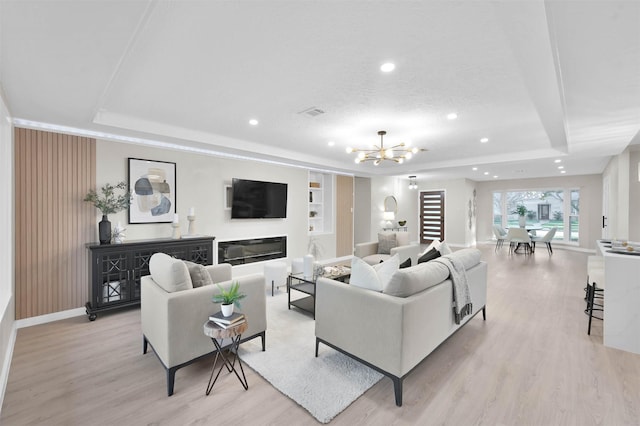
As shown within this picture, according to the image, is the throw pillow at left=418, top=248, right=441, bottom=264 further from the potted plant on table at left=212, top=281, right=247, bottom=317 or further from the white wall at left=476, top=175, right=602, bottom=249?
the white wall at left=476, top=175, right=602, bottom=249

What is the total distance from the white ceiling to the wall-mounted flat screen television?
1.39 meters

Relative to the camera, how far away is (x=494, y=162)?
5.86 metres

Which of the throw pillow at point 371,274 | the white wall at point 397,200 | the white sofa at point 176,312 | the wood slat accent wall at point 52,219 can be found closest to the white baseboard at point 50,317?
the wood slat accent wall at point 52,219

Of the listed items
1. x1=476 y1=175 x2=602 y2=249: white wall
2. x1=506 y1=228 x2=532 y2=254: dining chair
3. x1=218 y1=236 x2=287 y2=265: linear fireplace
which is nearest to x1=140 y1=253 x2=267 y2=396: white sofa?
x1=218 y1=236 x2=287 y2=265: linear fireplace

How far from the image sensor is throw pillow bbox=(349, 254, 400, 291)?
233cm

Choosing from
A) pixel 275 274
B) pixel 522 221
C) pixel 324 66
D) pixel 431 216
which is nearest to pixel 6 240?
pixel 275 274

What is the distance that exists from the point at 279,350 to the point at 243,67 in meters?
2.56

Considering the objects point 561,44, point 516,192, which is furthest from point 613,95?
point 516,192

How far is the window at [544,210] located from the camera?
363 inches

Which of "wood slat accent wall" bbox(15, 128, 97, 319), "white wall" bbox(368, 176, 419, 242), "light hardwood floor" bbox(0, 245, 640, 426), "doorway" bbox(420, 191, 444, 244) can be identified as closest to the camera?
"light hardwood floor" bbox(0, 245, 640, 426)

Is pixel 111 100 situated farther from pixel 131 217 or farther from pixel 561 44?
pixel 561 44

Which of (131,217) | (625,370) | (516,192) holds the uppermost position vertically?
(516,192)

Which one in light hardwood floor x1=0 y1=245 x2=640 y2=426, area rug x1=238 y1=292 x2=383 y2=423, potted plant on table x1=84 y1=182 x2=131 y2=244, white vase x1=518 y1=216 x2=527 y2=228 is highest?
potted plant on table x1=84 y1=182 x2=131 y2=244

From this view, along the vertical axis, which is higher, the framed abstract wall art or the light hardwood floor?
the framed abstract wall art
